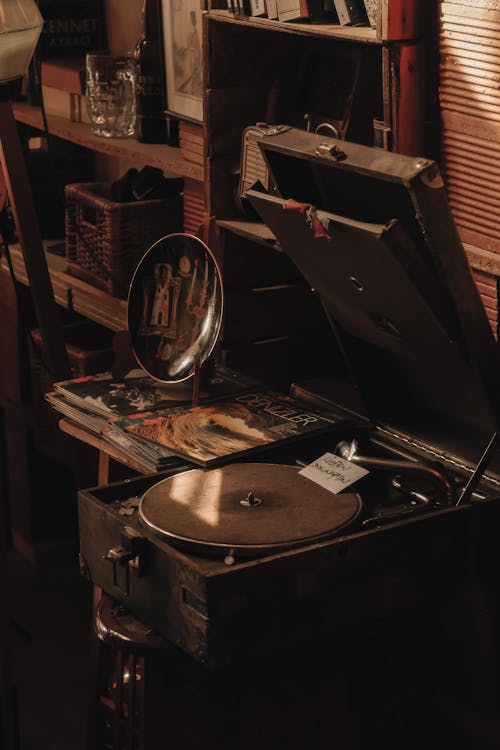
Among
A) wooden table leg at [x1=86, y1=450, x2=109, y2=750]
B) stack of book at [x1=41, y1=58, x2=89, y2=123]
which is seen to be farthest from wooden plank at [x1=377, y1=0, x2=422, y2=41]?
stack of book at [x1=41, y1=58, x2=89, y2=123]

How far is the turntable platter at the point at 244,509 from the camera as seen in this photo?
1.67m

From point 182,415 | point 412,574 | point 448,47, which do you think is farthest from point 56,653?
point 448,47

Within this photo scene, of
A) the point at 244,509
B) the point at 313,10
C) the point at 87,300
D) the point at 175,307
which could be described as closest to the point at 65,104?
the point at 87,300

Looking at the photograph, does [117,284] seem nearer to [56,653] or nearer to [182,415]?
[182,415]

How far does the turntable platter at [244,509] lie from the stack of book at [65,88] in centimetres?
165

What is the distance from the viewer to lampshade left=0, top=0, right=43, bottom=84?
7.43 ft

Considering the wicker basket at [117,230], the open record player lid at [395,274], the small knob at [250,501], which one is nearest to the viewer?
the open record player lid at [395,274]

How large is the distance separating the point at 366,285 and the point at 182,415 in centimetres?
59

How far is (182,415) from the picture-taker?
2.18 meters

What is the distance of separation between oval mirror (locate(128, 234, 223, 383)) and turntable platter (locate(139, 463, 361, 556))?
1.26 feet

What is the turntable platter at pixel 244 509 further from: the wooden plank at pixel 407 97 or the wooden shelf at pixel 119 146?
the wooden shelf at pixel 119 146

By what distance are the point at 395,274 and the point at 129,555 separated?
0.55 metres

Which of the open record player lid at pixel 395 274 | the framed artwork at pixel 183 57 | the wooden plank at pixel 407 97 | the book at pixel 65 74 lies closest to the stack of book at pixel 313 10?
the wooden plank at pixel 407 97

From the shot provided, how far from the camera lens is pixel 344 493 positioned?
1.84m
